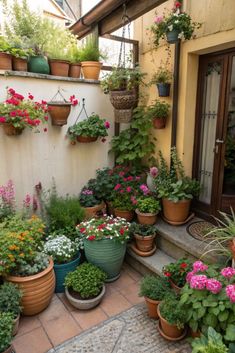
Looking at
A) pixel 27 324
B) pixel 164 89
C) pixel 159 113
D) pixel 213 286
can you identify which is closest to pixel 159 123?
pixel 159 113

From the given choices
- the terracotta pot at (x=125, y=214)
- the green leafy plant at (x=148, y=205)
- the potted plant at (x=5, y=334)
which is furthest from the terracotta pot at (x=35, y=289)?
the green leafy plant at (x=148, y=205)

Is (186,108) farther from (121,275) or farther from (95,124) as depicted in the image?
(121,275)

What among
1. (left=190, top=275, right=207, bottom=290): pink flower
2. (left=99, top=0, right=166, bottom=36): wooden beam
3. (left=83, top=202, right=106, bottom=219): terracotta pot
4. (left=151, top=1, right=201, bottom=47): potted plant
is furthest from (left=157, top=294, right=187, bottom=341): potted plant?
(left=99, top=0, right=166, bottom=36): wooden beam

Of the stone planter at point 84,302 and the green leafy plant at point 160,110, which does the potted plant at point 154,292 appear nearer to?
the stone planter at point 84,302

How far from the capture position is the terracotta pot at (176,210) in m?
2.95

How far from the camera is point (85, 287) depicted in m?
2.36

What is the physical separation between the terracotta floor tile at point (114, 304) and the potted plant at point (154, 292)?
0.30m

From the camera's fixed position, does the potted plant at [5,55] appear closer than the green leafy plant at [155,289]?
No

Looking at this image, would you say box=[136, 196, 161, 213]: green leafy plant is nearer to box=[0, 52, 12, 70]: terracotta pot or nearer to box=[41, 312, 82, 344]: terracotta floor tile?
box=[41, 312, 82, 344]: terracotta floor tile

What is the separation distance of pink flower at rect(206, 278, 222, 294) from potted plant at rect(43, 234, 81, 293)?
1.47 m

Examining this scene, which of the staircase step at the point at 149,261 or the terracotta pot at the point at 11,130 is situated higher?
the terracotta pot at the point at 11,130

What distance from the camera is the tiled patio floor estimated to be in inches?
81.3

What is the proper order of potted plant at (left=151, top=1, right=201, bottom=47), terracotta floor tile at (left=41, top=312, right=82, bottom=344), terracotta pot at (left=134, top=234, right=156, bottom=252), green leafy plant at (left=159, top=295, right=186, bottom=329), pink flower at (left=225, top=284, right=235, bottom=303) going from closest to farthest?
1. pink flower at (left=225, top=284, right=235, bottom=303)
2. green leafy plant at (left=159, top=295, right=186, bottom=329)
3. terracotta floor tile at (left=41, top=312, right=82, bottom=344)
4. potted plant at (left=151, top=1, right=201, bottom=47)
5. terracotta pot at (left=134, top=234, right=156, bottom=252)

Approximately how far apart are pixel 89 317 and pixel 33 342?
0.50m
